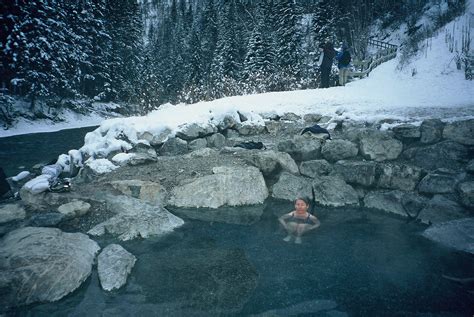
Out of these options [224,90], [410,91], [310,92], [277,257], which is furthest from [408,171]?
[224,90]

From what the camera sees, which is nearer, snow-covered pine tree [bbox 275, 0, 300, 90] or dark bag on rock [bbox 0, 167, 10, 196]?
dark bag on rock [bbox 0, 167, 10, 196]

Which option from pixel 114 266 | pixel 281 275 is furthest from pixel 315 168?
pixel 114 266

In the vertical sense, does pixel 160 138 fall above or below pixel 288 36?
below

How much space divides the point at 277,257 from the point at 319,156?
→ 358cm

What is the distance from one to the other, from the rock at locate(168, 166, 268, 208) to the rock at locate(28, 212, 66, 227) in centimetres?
201

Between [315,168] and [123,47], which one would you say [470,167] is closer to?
[315,168]

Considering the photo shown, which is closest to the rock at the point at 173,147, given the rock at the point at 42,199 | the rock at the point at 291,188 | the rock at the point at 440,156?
the rock at the point at 42,199

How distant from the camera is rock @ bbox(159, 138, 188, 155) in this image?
28.4ft

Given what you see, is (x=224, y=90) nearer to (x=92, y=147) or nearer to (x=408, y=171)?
(x=92, y=147)

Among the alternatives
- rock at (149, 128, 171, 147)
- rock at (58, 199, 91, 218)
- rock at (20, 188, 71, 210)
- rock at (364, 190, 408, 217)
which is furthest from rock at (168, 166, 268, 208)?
rock at (149, 128, 171, 147)

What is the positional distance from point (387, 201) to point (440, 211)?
0.93 m

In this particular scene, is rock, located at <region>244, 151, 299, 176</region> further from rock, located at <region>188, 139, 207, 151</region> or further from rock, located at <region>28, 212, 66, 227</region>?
rock, located at <region>28, 212, 66, 227</region>

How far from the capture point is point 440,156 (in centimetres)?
643

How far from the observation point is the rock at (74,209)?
17.9ft
